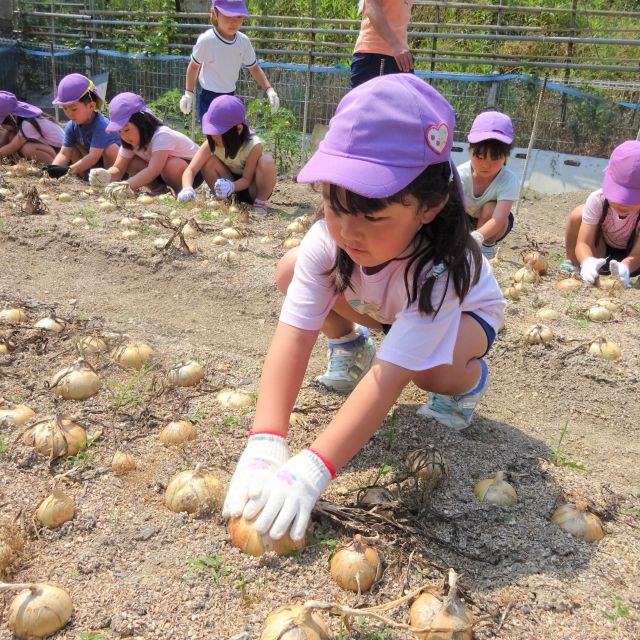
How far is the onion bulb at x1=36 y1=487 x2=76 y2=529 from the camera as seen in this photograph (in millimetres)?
1506

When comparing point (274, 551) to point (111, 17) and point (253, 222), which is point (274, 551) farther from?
point (111, 17)

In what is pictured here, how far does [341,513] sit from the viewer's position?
58.7 inches

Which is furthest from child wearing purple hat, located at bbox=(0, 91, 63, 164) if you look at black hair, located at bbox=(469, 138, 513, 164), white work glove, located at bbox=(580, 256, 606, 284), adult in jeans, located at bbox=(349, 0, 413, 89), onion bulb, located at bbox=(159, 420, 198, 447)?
onion bulb, located at bbox=(159, 420, 198, 447)

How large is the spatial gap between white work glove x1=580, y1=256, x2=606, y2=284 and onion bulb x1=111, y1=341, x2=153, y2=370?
2.56 m

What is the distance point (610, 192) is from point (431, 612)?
9.66 feet

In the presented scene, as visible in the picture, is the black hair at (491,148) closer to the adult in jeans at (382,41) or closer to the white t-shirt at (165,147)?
the adult in jeans at (382,41)

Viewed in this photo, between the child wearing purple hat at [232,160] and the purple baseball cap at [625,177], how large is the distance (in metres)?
2.52

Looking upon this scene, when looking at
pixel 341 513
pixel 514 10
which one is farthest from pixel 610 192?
pixel 514 10

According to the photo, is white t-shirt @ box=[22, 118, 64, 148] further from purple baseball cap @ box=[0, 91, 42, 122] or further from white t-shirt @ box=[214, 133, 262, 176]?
white t-shirt @ box=[214, 133, 262, 176]

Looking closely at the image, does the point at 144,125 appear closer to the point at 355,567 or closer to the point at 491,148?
the point at 491,148

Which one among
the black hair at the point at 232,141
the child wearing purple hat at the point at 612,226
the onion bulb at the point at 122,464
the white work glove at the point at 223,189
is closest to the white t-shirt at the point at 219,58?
the black hair at the point at 232,141

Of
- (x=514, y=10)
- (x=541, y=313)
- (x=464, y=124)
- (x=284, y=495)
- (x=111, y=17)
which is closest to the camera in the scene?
(x=284, y=495)

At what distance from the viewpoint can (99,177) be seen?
17.2 ft

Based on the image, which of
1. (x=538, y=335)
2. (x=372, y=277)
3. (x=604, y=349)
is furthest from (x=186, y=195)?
(x=372, y=277)
